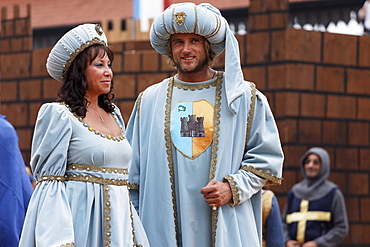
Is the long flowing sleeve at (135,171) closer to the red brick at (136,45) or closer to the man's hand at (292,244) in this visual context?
the man's hand at (292,244)

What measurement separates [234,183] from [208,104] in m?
0.47

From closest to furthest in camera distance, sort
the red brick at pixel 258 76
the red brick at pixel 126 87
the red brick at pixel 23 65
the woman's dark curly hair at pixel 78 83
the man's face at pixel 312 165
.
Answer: the woman's dark curly hair at pixel 78 83
the man's face at pixel 312 165
the red brick at pixel 258 76
the red brick at pixel 126 87
the red brick at pixel 23 65

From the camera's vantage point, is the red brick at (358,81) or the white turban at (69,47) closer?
the white turban at (69,47)

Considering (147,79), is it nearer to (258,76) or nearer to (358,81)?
(258,76)

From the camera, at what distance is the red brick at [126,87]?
954 cm

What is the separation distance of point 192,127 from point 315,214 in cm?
340

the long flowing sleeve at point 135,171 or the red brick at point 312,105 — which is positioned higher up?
the red brick at point 312,105

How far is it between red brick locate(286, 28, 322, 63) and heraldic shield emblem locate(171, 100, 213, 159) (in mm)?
4179

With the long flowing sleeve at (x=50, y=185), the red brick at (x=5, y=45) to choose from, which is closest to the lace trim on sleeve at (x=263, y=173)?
the long flowing sleeve at (x=50, y=185)

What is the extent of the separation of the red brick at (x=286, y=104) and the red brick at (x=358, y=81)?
62 centimetres

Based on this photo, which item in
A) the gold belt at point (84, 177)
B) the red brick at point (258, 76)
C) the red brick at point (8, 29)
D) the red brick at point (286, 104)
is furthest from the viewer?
the red brick at point (8, 29)

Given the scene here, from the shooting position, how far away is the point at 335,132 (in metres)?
8.96

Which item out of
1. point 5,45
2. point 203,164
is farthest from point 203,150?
point 5,45

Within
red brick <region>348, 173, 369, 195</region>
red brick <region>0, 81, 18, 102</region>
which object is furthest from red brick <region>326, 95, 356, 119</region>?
red brick <region>0, 81, 18, 102</region>
